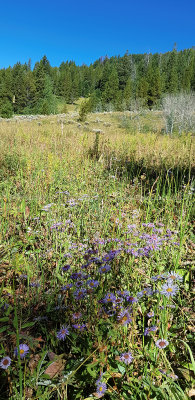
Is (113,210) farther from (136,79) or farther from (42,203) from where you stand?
(136,79)

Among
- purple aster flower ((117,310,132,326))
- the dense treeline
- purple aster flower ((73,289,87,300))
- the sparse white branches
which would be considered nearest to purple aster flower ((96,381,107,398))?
purple aster flower ((117,310,132,326))

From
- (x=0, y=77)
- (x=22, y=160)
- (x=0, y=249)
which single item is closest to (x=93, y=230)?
(x=0, y=249)

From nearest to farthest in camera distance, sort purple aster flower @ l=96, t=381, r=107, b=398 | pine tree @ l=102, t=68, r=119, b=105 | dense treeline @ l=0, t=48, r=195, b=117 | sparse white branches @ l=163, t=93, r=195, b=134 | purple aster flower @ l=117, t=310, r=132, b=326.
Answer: purple aster flower @ l=96, t=381, r=107, b=398, purple aster flower @ l=117, t=310, r=132, b=326, sparse white branches @ l=163, t=93, r=195, b=134, dense treeline @ l=0, t=48, r=195, b=117, pine tree @ l=102, t=68, r=119, b=105

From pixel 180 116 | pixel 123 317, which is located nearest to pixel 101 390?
pixel 123 317

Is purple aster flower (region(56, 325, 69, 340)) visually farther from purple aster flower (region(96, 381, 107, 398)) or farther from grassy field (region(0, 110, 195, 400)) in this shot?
purple aster flower (region(96, 381, 107, 398))

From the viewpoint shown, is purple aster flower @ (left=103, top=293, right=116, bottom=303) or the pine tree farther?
the pine tree

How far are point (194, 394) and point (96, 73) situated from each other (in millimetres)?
79734

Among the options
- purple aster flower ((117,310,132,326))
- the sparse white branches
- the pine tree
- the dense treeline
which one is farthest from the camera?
the pine tree

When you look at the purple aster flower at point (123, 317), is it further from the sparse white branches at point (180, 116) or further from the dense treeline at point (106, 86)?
the dense treeline at point (106, 86)

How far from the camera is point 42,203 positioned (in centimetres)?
287

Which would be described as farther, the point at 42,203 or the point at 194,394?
the point at 42,203

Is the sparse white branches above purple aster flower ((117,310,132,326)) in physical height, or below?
above

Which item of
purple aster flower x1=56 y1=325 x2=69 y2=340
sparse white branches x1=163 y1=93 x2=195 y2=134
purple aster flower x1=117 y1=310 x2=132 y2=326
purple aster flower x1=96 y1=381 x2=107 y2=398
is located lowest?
purple aster flower x1=96 y1=381 x2=107 y2=398

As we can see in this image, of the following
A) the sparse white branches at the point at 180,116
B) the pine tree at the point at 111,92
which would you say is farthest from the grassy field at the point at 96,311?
the pine tree at the point at 111,92
